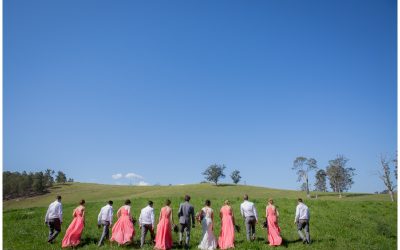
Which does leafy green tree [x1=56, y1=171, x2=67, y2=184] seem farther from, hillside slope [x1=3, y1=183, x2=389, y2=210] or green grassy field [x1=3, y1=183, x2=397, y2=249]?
green grassy field [x1=3, y1=183, x2=397, y2=249]

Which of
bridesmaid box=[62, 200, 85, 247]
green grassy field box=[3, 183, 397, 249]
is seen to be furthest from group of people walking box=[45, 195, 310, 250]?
green grassy field box=[3, 183, 397, 249]

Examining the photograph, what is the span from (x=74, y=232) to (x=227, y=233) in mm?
7829

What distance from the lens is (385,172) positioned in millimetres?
86812

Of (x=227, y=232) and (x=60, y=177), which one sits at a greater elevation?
(x=227, y=232)

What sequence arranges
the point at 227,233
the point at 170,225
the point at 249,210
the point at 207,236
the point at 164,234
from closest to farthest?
the point at 164,234 < the point at 207,236 < the point at 170,225 < the point at 227,233 < the point at 249,210

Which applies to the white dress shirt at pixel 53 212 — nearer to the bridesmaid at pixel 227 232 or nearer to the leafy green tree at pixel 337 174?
the bridesmaid at pixel 227 232

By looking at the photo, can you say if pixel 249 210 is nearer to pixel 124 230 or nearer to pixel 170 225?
pixel 170 225

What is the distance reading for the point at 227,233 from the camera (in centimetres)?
1936

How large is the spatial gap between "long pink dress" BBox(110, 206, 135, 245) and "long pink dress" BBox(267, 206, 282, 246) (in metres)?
7.11

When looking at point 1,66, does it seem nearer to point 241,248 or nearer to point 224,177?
point 241,248

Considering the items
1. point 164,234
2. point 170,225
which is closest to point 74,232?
point 164,234

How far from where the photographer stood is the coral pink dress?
62.5 feet

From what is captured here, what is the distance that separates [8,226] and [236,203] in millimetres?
20615

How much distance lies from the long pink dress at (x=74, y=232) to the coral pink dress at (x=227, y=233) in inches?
286
